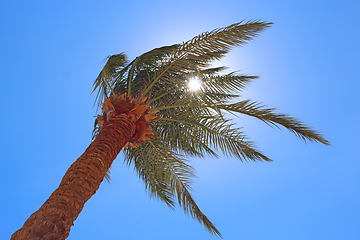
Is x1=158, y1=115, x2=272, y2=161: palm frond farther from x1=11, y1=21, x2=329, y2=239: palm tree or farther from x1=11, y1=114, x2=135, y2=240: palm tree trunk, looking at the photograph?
x1=11, y1=114, x2=135, y2=240: palm tree trunk

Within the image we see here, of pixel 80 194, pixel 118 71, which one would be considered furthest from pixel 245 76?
pixel 80 194

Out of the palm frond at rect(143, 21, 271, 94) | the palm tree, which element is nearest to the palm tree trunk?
the palm tree

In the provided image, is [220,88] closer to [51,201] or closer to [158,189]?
[158,189]

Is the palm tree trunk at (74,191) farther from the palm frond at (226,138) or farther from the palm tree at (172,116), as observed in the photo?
the palm frond at (226,138)

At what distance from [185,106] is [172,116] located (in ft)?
2.27

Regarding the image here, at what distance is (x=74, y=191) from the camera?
2689mm

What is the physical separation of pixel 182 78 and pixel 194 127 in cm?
137

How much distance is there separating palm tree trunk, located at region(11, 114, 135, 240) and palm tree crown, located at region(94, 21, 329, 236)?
4.17 feet

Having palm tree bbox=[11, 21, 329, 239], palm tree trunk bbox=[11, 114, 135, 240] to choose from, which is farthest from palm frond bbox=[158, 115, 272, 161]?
palm tree trunk bbox=[11, 114, 135, 240]

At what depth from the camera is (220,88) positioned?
265 inches

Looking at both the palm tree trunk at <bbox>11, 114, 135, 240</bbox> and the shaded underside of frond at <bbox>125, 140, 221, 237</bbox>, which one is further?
the shaded underside of frond at <bbox>125, 140, 221, 237</bbox>

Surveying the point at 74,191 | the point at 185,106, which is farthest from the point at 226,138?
the point at 74,191

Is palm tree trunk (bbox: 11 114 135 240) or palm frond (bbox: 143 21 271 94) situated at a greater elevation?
palm frond (bbox: 143 21 271 94)

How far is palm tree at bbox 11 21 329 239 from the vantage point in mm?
4320
